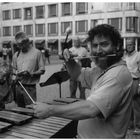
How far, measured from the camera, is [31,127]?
6.97 feet

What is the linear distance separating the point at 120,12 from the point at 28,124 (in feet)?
110

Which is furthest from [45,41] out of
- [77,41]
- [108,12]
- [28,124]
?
[28,124]

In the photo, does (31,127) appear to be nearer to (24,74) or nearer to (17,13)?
(24,74)

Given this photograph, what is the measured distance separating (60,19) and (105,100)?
3879 cm

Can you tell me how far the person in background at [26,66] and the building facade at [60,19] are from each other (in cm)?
3010

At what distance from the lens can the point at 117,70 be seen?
4.69 feet

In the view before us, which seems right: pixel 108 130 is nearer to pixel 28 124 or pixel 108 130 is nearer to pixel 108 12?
pixel 28 124

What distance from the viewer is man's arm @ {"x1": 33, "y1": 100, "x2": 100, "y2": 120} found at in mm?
1316

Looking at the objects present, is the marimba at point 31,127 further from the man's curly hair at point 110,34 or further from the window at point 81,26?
the window at point 81,26

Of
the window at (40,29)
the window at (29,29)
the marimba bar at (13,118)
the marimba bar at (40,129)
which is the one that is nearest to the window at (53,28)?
the window at (40,29)

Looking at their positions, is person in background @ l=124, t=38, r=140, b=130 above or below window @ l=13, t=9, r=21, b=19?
below

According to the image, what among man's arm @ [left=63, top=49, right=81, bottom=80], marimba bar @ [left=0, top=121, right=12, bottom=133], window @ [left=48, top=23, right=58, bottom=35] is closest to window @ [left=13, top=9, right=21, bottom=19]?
window @ [left=48, top=23, right=58, bottom=35]

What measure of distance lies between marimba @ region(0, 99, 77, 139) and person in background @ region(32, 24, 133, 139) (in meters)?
0.53

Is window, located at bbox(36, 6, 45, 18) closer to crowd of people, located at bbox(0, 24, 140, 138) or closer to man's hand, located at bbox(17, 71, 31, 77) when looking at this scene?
man's hand, located at bbox(17, 71, 31, 77)
